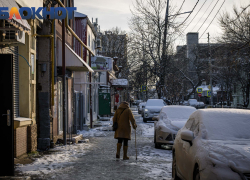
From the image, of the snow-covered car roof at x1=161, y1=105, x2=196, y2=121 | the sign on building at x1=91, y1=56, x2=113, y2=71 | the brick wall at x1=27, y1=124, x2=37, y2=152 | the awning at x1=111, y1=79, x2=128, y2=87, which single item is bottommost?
the brick wall at x1=27, y1=124, x2=37, y2=152

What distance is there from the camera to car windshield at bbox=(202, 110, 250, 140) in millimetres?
6074

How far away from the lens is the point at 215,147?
5.43 metres

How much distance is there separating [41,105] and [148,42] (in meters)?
22.2

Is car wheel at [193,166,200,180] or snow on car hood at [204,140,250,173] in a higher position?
snow on car hood at [204,140,250,173]

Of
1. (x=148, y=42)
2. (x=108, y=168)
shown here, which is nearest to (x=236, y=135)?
(x=108, y=168)

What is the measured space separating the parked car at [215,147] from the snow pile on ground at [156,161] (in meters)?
0.91

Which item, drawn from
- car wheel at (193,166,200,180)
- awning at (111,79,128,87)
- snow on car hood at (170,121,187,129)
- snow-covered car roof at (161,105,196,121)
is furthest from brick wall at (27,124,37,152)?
awning at (111,79,128,87)

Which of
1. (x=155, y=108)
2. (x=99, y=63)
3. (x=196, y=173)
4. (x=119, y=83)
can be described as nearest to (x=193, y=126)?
(x=196, y=173)

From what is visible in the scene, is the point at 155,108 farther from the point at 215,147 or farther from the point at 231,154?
the point at 231,154

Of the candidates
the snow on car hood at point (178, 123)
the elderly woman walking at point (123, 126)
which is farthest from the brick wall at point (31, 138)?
the snow on car hood at point (178, 123)

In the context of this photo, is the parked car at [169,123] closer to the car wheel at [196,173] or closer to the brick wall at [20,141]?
the brick wall at [20,141]

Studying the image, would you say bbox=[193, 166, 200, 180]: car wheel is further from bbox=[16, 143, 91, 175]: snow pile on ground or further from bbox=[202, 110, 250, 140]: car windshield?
bbox=[16, 143, 91, 175]: snow pile on ground

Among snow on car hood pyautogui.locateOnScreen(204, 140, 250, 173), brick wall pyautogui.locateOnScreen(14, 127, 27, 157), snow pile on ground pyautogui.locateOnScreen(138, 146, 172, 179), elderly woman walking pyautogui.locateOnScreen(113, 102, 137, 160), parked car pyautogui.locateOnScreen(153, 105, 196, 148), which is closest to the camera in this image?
snow on car hood pyautogui.locateOnScreen(204, 140, 250, 173)

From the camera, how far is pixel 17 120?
977 centimetres
